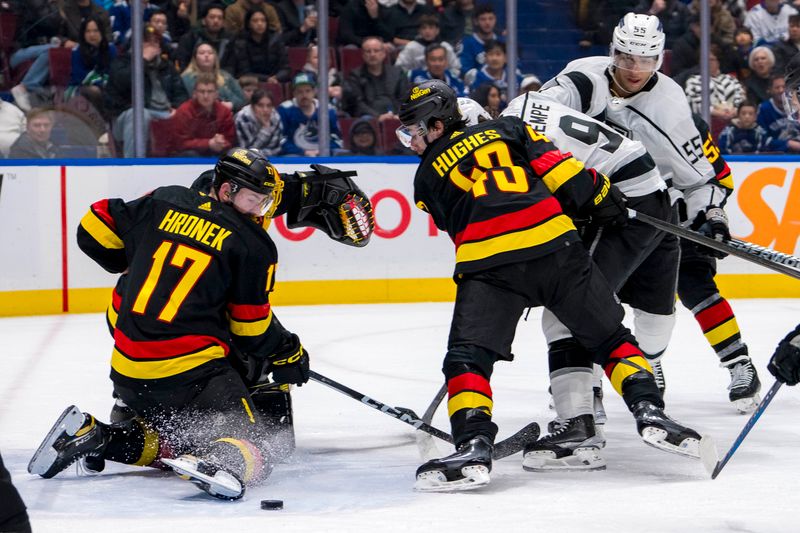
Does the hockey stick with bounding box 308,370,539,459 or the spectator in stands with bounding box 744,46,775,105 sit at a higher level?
the spectator in stands with bounding box 744,46,775,105

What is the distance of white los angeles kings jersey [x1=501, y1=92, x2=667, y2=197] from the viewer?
3.62m

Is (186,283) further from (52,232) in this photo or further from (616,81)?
(52,232)

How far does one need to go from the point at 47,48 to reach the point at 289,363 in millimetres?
4085

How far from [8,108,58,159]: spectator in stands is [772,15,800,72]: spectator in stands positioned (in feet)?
13.5

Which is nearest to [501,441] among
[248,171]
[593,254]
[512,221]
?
[593,254]

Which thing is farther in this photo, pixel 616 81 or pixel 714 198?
pixel 714 198

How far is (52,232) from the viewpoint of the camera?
6.75 metres

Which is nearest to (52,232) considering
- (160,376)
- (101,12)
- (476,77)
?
(101,12)

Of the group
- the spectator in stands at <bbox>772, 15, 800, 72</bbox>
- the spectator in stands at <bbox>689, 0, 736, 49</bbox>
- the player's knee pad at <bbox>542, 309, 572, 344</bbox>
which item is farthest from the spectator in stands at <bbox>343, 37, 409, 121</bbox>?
the player's knee pad at <bbox>542, 309, 572, 344</bbox>

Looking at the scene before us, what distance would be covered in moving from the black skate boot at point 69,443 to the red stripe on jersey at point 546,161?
1268 mm

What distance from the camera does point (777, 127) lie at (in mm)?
7645

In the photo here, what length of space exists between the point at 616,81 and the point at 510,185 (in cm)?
82

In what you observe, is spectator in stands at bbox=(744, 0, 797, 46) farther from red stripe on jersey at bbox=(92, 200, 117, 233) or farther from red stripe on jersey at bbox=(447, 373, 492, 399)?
red stripe on jersey at bbox=(92, 200, 117, 233)

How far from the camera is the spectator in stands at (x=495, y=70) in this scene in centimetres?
750
